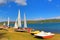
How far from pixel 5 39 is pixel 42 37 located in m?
8.95

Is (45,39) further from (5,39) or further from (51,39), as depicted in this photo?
(5,39)

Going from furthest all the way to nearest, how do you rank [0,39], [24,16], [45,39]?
1. [24,16]
2. [45,39]
3. [0,39]

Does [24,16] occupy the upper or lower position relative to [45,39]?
upper

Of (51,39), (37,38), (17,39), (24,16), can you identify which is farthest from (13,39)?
(24,16)

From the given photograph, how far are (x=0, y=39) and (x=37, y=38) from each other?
907 centimetres

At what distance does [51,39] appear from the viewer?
3516 cm

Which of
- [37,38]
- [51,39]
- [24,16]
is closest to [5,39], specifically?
[37,38]

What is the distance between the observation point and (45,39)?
3494cm

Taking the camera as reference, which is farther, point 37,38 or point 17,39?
point 37,38

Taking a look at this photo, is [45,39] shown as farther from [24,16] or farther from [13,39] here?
[24,16]

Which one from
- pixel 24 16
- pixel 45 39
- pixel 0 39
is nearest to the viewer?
pixel 0 39

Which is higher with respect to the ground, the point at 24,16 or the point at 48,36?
the point at 24,16

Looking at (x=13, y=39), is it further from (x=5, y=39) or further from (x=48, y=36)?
(x=48, y=36)

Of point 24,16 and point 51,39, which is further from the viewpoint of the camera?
point 24,16
